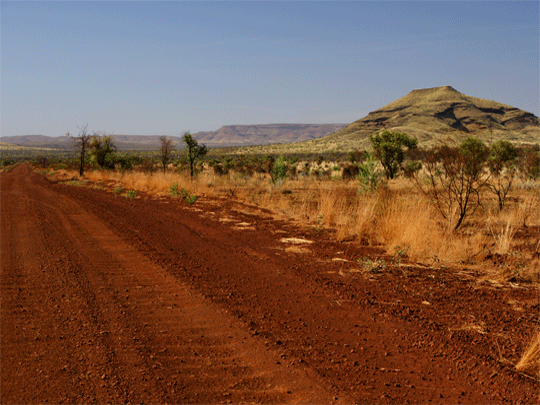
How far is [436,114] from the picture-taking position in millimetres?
106688

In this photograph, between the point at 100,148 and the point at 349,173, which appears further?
the point at 100,148

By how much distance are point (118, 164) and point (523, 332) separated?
45140 millimetres

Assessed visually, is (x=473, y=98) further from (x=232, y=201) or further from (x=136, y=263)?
(x=136, y=263)

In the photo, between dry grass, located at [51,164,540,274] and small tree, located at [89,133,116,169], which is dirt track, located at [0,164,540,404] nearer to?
dry grass, located at [51,164,540,274]

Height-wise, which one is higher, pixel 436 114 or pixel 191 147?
pixel 436 114

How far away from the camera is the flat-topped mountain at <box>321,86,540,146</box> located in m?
98.1

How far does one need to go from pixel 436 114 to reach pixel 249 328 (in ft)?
374

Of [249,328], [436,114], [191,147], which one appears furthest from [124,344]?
[436,114]

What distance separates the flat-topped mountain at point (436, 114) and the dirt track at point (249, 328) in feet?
286

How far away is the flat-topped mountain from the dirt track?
8730 cm

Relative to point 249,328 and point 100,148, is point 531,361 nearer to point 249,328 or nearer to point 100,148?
point 249,328

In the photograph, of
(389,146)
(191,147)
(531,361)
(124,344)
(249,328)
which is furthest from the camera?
(191,147)

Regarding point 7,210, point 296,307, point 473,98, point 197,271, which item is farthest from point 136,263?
point 473,98

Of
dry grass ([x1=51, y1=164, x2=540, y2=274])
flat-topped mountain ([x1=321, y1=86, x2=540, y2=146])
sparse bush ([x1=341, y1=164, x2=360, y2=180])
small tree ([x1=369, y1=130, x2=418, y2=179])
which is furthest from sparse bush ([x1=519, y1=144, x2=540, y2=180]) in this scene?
flat-topped mountain ([x1=321, y1=86, x2=540, y2=146])
